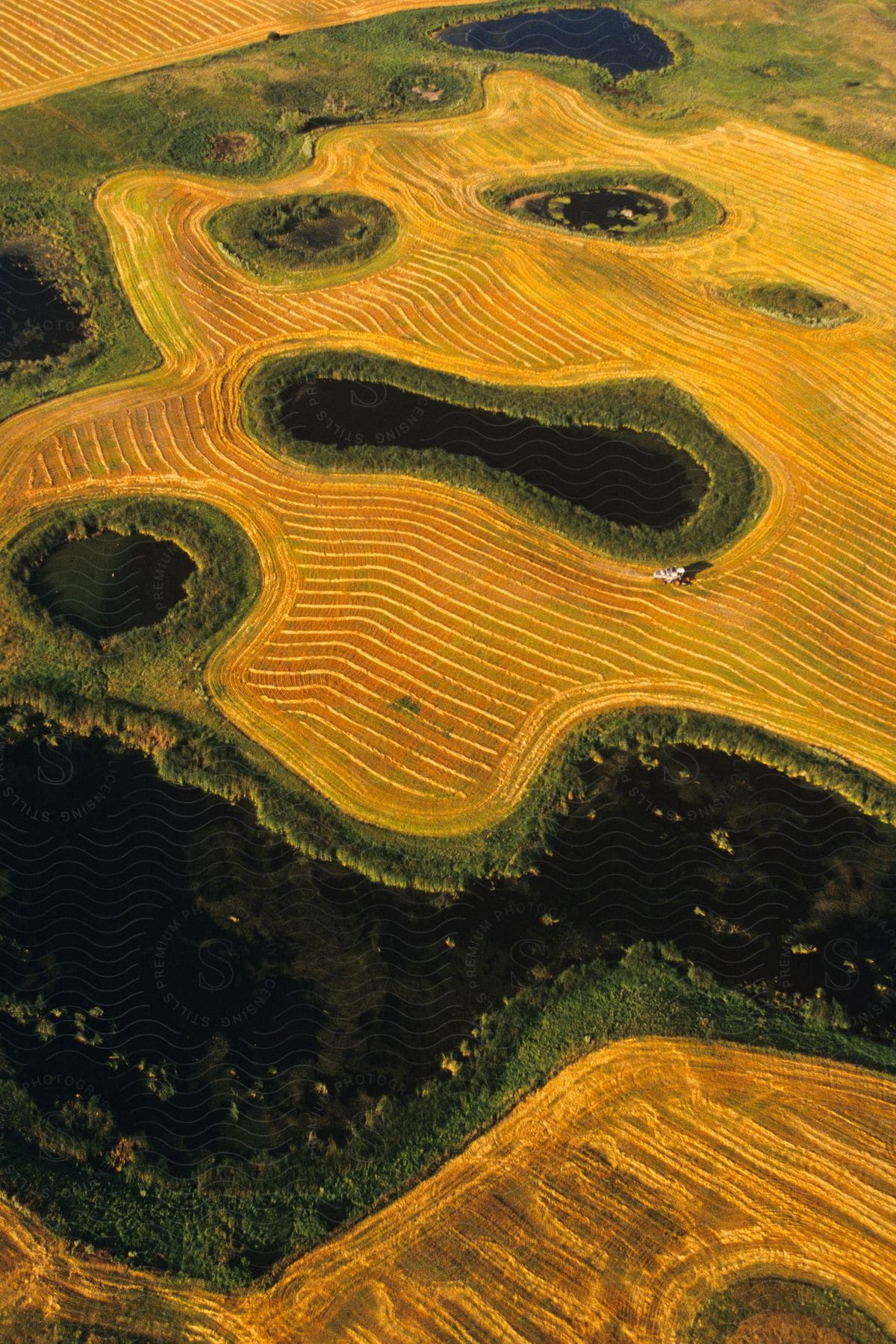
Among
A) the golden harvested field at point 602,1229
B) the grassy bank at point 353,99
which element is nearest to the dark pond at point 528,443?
the grassy bank at point 353,99

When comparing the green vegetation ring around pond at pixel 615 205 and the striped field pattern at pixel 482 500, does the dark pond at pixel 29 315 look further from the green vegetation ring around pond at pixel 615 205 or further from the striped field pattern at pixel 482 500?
the green vegetation ring around pond at pixel 615 205

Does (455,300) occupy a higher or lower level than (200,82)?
lower

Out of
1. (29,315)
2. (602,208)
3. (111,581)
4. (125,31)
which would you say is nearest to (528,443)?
(111,581)

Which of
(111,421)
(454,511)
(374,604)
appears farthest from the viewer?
(111,421)

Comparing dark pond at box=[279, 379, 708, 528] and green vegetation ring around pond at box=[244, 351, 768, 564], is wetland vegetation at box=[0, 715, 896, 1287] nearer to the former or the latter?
green vegetation ring around pond at box=[244, 351, 768, 564]

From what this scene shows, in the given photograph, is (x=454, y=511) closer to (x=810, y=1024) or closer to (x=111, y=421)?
(x=111, y=421)

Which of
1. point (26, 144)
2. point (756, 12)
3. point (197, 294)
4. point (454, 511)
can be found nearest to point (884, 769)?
point (454, 511)
